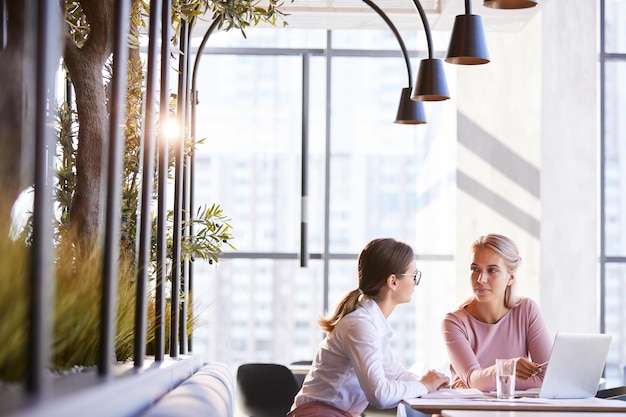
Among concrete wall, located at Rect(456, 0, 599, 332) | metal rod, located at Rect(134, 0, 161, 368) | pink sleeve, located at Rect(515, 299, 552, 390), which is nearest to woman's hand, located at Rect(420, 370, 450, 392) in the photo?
pink sleeve, located at Rect(515, 299, 552, 390)

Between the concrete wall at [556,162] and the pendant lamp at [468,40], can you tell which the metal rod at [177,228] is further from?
the concrete wall at [556,162]

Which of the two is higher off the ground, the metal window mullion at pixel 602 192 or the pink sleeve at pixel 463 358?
the metal window mullion at pixel 602 192

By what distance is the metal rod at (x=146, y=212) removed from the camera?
2732 millimetres

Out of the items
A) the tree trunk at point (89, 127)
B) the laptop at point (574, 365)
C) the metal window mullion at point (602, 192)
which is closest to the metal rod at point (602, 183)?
the metal window mullion at point (602, 192)

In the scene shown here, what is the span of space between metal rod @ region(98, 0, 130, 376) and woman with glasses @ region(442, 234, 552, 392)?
2.37 metres

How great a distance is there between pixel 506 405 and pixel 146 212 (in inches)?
57.1

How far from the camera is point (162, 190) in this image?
326 cm

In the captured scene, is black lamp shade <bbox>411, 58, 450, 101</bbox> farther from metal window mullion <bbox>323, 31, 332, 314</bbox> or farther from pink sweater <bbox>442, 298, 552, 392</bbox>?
metal window mullion <bbox>323, 31, 332, 314</bbox>

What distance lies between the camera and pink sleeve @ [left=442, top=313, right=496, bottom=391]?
3.99 meters

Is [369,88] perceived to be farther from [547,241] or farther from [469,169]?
Answer: [547,241]

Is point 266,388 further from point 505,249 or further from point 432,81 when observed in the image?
point 432,81

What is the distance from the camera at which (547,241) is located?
742cm

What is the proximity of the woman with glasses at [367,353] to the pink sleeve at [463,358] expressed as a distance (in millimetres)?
432

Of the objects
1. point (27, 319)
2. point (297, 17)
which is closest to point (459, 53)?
point (27, 319)
